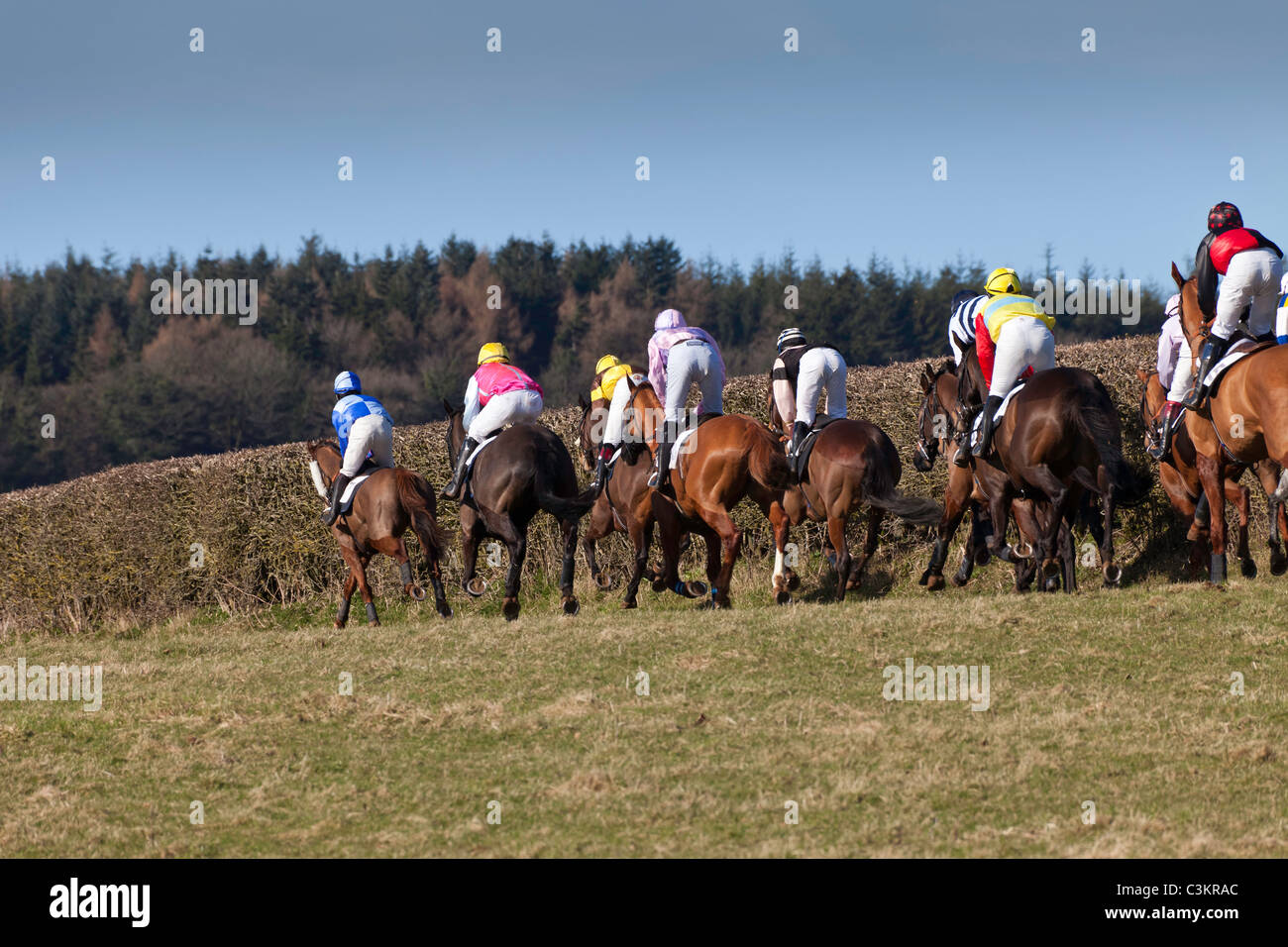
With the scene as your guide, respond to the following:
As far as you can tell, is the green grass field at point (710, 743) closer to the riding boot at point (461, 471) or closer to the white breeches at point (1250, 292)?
the white breeches at point (1250, 292)

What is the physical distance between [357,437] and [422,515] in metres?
1.17

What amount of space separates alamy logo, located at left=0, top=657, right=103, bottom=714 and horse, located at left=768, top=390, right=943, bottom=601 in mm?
5948

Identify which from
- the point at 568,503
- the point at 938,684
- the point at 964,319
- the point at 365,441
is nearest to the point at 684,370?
the point at 568,503

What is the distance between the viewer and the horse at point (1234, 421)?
8.91m

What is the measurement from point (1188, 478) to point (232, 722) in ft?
26.4

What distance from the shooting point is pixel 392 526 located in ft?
42.6

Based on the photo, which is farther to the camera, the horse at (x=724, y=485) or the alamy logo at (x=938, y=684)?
the horse at (x=724, y=485)

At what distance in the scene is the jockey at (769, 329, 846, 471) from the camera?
1231 centimetres

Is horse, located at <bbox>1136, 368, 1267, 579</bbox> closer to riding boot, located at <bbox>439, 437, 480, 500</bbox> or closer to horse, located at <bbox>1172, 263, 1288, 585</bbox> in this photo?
horse, located at <bbox>1172, 263, 1288, 585</bbox>

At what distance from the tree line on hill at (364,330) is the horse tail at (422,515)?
38.7m

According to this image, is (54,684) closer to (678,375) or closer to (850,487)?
(678,375)

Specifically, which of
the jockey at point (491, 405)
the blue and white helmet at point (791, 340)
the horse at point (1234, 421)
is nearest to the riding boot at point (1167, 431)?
the horse at point (1234, 421)
